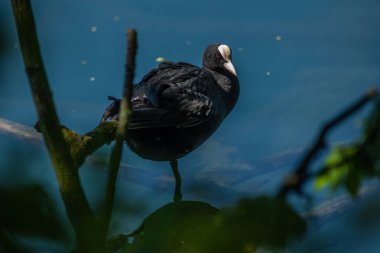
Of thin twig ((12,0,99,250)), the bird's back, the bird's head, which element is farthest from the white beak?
thin twig ((12,0,99,250))

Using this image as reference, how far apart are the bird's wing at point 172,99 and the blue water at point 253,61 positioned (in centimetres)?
21

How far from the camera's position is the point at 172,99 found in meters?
3.20

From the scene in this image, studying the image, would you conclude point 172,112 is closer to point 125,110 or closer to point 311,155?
point 125,110

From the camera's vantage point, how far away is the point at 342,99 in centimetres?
395

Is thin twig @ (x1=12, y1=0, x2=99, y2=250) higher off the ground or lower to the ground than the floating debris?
higher

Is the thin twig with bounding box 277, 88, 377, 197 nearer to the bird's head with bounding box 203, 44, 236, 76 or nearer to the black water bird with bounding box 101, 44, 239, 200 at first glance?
the black water bird with bounding box 101, 44, 239, 200

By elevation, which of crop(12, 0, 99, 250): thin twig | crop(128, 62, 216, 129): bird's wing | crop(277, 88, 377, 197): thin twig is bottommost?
crop(128, 62, 216, 129): bird's wing

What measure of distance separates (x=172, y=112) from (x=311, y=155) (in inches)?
105

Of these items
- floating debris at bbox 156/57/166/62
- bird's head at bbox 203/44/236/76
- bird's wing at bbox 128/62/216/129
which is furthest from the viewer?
floating debris at bbox 156/57/166/62

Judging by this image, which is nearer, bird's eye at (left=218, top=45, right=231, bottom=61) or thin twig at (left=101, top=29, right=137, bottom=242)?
thin twig at (left=101, top=29, right=137, bottom=242)

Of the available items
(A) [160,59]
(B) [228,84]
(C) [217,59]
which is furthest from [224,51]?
(A) [160,59]

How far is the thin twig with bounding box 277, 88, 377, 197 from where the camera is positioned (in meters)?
0.51

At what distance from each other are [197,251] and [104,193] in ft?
0.59

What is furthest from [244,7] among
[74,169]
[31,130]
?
[74,169]
